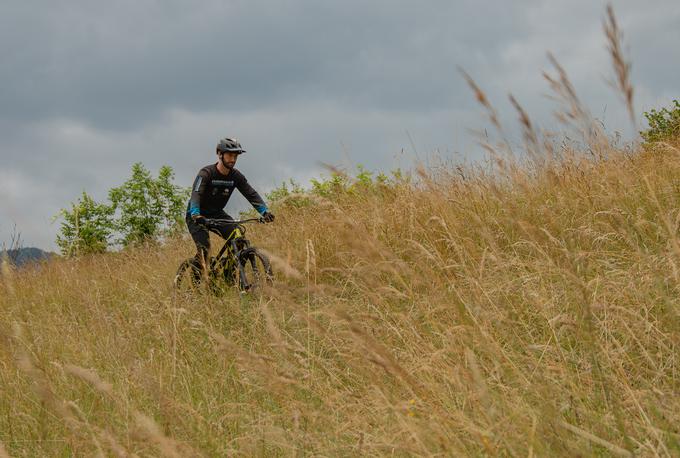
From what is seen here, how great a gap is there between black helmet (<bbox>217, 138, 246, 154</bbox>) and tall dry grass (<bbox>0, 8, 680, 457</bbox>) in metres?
1.43

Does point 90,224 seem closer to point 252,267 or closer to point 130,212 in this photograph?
point 130,212

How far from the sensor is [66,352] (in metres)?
5.30

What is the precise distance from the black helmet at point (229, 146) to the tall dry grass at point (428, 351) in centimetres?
143

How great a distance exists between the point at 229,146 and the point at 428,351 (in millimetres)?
5462

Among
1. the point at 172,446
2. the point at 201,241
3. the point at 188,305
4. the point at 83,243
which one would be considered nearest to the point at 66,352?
the point at 188,305

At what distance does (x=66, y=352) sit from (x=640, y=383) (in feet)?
14.5

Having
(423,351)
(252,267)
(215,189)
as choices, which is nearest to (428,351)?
(423,351)

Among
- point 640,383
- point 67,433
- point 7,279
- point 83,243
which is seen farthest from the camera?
point 83,243

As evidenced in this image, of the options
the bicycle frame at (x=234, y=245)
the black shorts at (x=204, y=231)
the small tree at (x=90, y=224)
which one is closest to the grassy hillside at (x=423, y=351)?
the bicycle frame at (x=234, y=245)

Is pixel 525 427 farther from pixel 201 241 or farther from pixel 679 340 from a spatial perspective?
pixel 201 241

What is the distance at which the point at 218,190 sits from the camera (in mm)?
8297

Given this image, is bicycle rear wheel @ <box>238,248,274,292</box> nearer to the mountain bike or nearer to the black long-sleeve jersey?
the mountain bike

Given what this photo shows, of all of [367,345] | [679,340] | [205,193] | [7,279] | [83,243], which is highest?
[83,243]

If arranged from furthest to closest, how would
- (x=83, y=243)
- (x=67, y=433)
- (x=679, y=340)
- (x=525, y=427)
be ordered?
1. (x=83, y=243)
2. (x=67, y=433)
3. (x=679, y=340)
4. (x=525, y=427)
